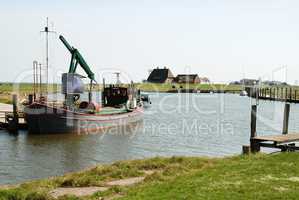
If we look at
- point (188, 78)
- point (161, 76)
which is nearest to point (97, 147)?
point (161, 76)

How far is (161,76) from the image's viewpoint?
184875 mm

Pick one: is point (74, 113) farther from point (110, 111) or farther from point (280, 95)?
point (280, 95)

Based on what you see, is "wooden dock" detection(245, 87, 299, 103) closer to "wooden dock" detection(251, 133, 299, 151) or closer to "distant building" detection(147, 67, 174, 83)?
"wooden dock" detection(251, 133, 299, 151)

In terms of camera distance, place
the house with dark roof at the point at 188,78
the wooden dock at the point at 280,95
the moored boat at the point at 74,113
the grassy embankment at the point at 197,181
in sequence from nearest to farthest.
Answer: the grassy embankment at the point at 197,181, the moored boat at the point at 74,113, the wooden dock at the point at 280,95, the house with dark roof at the point at 188,78

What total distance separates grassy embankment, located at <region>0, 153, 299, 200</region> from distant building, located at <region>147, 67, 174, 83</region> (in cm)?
16753

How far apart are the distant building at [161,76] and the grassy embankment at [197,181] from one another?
167532 millimetres

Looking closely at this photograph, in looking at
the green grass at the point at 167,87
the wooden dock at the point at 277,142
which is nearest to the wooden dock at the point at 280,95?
the green grass at the point at 167,87

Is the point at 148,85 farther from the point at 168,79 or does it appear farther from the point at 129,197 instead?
the point at 129,197

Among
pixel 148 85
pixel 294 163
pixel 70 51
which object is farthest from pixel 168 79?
pixel 294 163

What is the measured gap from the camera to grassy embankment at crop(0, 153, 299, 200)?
9922 millimetres

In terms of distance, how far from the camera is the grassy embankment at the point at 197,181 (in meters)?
9.92

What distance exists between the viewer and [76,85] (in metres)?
42.2

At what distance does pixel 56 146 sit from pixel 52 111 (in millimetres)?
5806

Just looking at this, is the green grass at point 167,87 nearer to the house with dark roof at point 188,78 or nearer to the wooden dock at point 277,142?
the house with dark roof at point 188,78
